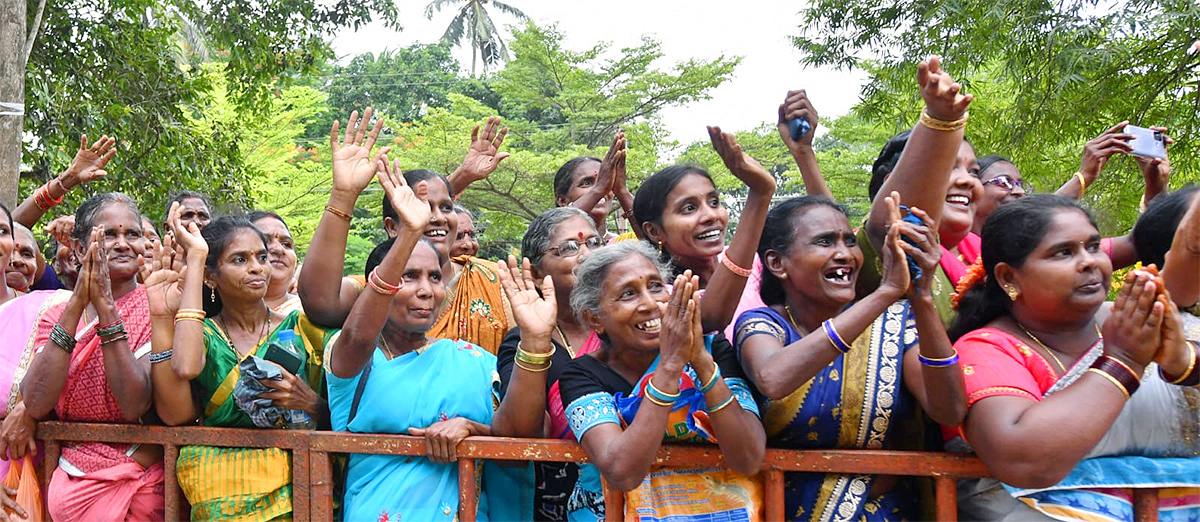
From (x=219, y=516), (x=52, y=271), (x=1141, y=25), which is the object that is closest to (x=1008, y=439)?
(x=219, y=516)

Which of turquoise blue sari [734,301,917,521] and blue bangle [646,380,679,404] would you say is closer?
blue bangle [646,380,679,404]

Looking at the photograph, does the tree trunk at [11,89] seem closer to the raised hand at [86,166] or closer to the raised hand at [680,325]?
the raised hand at [86,166]

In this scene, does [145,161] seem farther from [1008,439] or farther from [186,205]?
[1008,439]

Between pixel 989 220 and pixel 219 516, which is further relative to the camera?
pixel 219 516

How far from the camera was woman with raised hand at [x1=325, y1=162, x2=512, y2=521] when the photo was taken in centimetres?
280

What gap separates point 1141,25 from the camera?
6145 millimetres

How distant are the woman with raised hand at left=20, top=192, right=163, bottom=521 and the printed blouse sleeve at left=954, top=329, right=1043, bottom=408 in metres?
2.48

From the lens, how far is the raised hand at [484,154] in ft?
15.4

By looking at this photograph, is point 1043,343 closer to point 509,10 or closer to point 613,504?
point 613,504

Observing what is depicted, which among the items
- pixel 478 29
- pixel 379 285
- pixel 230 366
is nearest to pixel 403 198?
pixel 379 285

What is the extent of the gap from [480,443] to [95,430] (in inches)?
55.3

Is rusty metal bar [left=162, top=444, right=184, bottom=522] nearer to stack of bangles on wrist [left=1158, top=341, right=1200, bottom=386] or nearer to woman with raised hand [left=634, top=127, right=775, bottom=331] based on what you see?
woman with raised hand [left=634, top=127, right=775, bottom=331]

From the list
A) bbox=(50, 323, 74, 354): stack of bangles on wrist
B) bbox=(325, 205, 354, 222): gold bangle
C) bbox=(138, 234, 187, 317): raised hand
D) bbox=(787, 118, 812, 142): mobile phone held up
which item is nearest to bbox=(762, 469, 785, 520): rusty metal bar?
bbox=(787, 118, 812, 142): mobile phone held up

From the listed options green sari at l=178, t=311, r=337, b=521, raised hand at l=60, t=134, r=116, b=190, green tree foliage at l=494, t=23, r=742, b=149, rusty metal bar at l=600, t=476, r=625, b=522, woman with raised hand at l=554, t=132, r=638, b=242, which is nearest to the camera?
rusty metal bar at l=600, t=476, r=625, b=522
